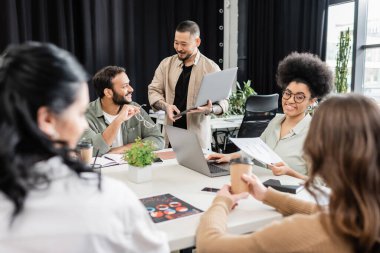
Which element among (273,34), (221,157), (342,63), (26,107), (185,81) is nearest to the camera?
(26,107)

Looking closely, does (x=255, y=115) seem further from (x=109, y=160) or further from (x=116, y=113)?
(x=109, y=160)

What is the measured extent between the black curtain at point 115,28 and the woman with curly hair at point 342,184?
3661 mm

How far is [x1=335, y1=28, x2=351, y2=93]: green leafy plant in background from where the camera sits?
4.32m

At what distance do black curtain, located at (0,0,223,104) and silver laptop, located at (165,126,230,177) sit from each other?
2599 mm

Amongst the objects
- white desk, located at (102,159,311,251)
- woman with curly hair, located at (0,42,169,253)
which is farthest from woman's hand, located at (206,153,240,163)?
woman with curly hair, located at (0,42,169,253)

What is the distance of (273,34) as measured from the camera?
5.26 m

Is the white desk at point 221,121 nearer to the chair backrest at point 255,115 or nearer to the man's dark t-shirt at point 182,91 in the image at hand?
the chair backrest at point 255,115

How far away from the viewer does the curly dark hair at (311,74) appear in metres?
2.14

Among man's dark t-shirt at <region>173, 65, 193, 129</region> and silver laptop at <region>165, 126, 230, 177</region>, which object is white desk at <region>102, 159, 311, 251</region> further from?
man's dark t-shirt at <region>173, 65, 193, 129</region>

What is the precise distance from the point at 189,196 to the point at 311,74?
1058mm

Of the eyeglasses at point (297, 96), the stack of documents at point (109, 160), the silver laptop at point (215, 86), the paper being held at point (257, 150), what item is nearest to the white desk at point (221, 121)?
the silver laptop at point (215, 86)

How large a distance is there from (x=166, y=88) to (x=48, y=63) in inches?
102

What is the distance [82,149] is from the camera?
1.83m

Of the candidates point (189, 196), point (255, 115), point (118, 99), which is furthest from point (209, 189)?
point (255, 115)
